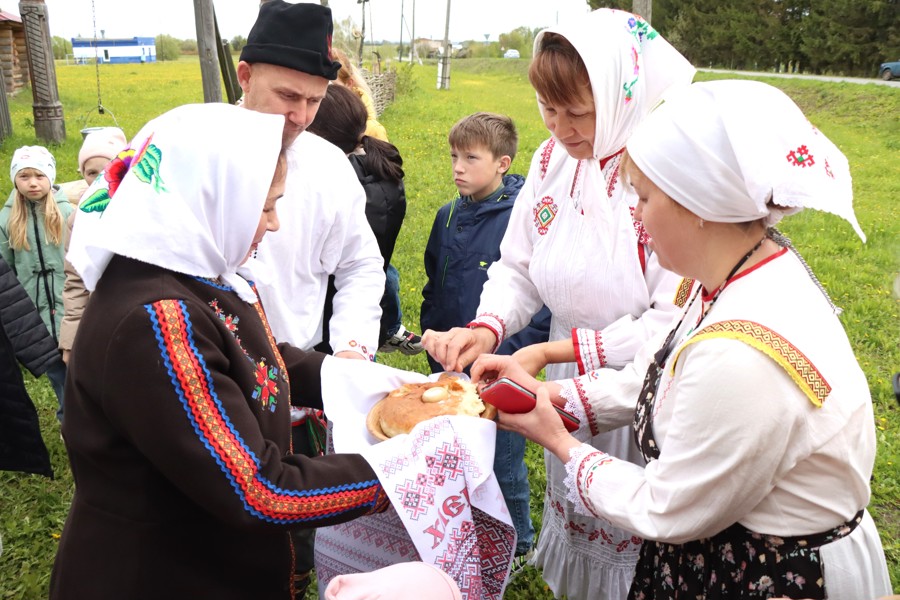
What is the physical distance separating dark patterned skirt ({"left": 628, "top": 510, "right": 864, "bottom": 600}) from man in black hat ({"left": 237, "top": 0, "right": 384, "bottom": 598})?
1382mm

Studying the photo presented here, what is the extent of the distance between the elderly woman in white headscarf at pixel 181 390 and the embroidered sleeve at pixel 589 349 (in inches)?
34.7

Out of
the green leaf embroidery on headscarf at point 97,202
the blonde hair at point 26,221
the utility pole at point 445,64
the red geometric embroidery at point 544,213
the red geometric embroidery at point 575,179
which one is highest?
the green leaf embroidery on headscarf at point 97,202

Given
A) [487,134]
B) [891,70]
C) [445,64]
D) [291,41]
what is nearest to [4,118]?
[487,134]

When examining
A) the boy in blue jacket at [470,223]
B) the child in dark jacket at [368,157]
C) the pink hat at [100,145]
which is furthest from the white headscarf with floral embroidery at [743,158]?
the pink hat at [100,145]

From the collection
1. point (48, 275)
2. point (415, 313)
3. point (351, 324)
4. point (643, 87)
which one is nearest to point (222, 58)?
point (48, 275)

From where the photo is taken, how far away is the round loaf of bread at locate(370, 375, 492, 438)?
7.18ft

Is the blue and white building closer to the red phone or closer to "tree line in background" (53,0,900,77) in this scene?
"tree line in background" (53,0,900,77)

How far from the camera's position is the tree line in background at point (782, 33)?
2928cm

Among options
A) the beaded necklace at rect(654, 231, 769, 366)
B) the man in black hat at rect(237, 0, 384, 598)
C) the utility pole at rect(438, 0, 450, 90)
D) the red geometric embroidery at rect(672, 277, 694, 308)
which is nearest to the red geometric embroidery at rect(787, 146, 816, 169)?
the beaded necklace at rect(654, 231, 769, 366)

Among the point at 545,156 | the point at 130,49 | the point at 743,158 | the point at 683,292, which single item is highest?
the point at 743,158

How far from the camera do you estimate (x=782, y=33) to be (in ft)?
113

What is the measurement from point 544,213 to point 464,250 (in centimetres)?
138

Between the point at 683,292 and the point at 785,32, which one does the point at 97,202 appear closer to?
the point at 683,292

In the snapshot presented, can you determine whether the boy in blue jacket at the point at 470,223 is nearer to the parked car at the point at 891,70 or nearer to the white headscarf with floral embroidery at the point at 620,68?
the white headscarf with floral embroidery at the point at 620,68
